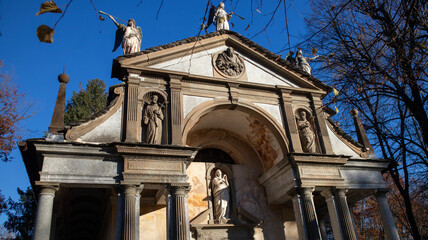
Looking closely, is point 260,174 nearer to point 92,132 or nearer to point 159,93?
point 159,93

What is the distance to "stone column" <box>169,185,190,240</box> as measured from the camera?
9383mm

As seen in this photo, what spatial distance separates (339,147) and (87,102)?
16615mm

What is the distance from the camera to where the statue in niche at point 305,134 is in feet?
40.8

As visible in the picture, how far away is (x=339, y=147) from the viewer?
42.8 ft

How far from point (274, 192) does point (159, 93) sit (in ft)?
18.6

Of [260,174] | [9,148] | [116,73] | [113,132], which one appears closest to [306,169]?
[260,174]

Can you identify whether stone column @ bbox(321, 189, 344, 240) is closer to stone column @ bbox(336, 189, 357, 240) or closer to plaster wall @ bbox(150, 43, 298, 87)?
stone column @ bbox(336, 189, 357, 240)

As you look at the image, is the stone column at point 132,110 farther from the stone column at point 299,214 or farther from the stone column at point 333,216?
the stone column at point 333,216

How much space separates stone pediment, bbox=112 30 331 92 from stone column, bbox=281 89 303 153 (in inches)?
23.3

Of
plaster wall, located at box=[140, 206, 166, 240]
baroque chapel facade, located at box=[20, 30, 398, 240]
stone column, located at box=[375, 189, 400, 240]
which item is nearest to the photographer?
baroque chapel facade, located at box=[20, 30, 398, 240]

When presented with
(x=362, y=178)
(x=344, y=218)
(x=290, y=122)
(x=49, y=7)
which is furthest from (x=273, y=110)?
(x=49, y=7)

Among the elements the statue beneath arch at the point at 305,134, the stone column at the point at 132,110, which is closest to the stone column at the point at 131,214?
the stone column at the point at 132,110

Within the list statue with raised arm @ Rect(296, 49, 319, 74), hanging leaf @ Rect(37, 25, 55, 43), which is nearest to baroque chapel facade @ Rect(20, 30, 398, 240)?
statue with raised arm @ Rect(296, 49, 319, 74)

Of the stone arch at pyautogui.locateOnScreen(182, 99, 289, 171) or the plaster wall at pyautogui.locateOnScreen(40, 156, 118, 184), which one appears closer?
the plaster wall at pyautogui.locateOnScreen(40, 156, 118, 184)
